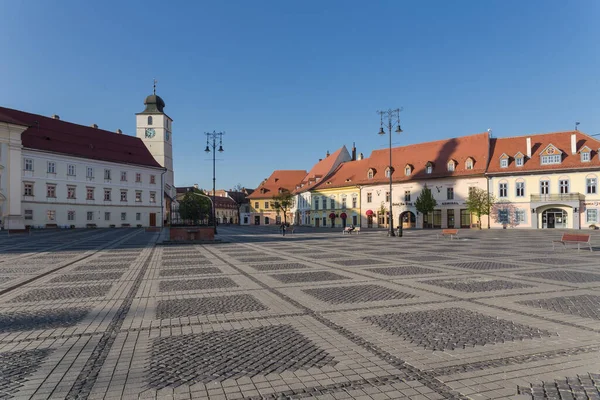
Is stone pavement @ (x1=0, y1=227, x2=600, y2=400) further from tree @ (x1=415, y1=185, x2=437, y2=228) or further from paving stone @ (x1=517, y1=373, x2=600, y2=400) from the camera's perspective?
tree @ (x1=415, y1=185, x2=437, y2=228)

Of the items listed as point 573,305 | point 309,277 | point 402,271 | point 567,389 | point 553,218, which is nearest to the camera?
point 567,389

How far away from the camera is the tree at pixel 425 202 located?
51.0m

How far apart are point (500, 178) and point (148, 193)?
166ft

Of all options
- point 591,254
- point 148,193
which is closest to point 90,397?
point 591,254

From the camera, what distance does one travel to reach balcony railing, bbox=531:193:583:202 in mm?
44375

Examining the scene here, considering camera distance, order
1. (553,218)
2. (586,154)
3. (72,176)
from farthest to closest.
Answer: (72,176)
(553,218)
(586,154)

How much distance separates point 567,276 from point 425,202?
40762 millimetres

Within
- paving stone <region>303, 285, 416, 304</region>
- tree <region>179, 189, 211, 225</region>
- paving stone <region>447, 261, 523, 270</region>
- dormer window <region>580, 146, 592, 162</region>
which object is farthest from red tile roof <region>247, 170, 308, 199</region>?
paving stone <region>303, 285, 416, 304</region>

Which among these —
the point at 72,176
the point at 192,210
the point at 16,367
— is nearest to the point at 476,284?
the point at 16,367

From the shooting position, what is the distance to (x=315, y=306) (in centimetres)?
777

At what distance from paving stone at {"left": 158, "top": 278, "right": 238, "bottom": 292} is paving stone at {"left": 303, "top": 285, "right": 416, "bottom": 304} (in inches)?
91.7

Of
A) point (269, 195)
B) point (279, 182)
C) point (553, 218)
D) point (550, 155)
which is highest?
point (279, 182)

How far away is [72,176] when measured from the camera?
54.7 metres

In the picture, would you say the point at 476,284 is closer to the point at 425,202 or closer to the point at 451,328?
the point at 451,328
